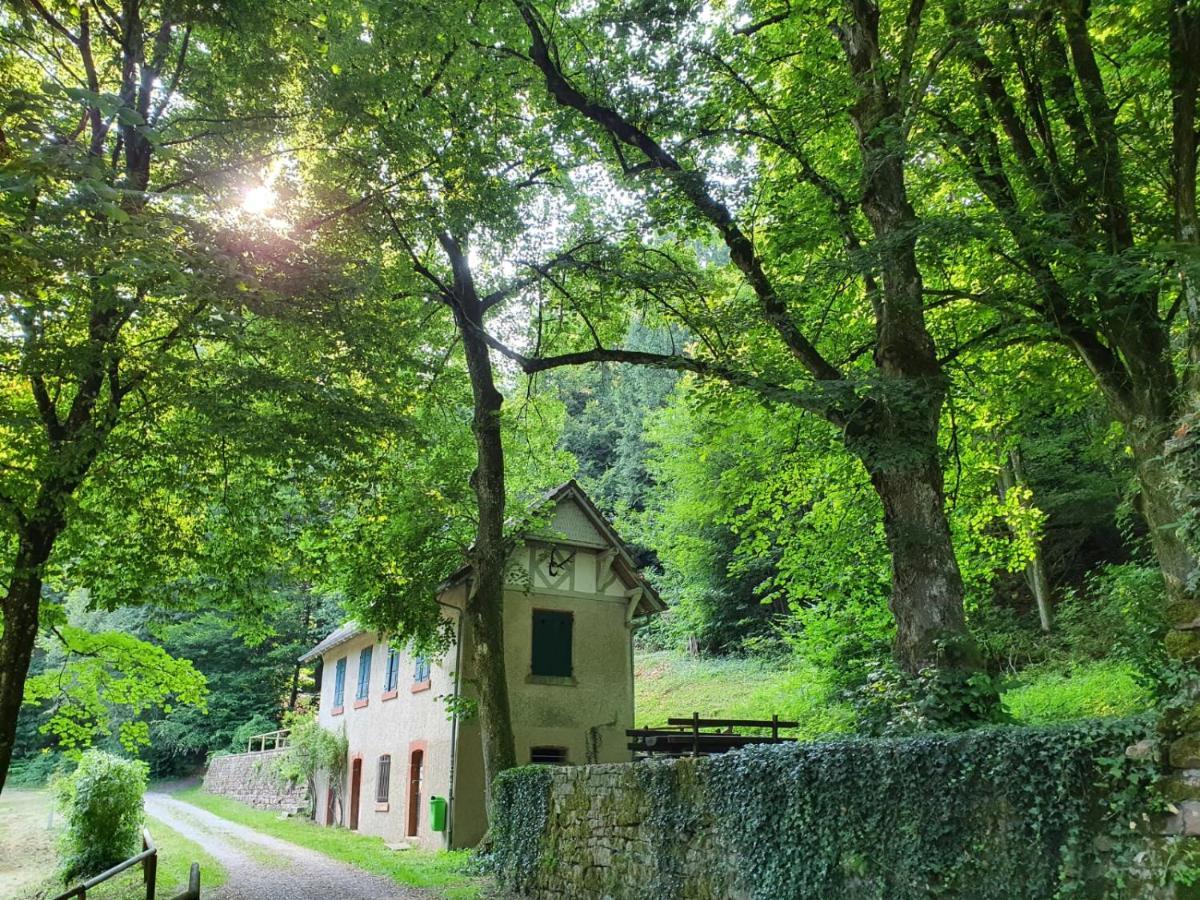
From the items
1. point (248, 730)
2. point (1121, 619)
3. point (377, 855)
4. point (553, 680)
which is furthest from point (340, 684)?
point (1121, 619)

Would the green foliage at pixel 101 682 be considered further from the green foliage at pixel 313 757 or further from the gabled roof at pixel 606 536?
the green foliage at pixel 313 757

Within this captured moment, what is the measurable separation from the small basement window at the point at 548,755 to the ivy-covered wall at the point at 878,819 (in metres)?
7.92

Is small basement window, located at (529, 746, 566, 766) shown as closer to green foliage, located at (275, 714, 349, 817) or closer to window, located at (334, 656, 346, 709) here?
green foliage, located at (275, 714, 349, 817)

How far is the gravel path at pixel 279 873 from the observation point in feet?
38.2

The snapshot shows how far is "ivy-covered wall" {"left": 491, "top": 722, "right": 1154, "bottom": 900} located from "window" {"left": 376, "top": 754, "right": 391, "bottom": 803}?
38.7ft

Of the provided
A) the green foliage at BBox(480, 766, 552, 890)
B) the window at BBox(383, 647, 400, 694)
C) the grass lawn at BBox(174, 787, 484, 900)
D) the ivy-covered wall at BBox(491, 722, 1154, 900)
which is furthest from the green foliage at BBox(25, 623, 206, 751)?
the ivy-covered wall at BBox(491, 722, 1154, 900)

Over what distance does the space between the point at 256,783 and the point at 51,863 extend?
1303 cm

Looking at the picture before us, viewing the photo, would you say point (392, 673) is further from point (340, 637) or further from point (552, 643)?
point (552, 643)

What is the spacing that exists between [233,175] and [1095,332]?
30.5 feet

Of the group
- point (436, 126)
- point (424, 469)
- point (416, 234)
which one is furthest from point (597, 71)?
point (424, 469)

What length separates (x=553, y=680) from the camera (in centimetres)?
1772

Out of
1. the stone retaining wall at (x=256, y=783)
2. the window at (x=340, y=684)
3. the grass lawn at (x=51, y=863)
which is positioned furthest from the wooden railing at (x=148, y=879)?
the stone retaining wall at (x=256, y=783)

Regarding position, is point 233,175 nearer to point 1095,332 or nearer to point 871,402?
point 871,402

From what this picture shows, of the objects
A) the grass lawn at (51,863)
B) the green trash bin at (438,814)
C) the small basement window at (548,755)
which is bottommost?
the grass lawn at (51,863)
